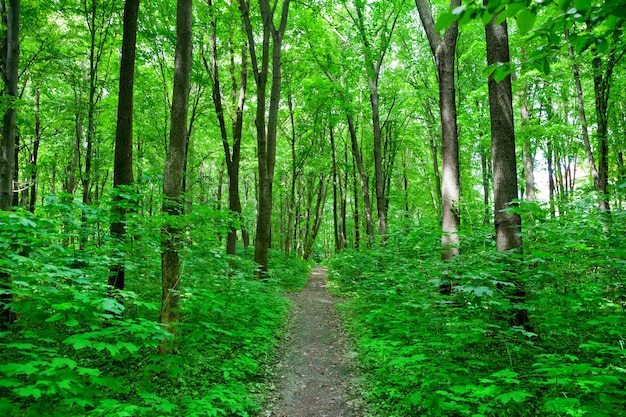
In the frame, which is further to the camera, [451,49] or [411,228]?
[411,228]

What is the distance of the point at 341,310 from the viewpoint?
9617 millimetres

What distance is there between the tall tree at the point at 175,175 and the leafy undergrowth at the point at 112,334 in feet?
0.68

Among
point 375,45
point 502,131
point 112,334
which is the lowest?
point 112,334

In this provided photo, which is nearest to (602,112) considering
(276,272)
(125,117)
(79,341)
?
(125,117)

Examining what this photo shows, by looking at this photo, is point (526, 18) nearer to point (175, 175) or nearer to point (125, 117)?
point (175, 175)

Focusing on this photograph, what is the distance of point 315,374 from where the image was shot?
211 inches

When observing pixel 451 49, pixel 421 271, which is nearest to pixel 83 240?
pixel 421 271

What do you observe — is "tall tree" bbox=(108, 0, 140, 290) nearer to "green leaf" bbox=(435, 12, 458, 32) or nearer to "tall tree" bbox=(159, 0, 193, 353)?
"tall tree" bbox=(159, 0, 193, 353)

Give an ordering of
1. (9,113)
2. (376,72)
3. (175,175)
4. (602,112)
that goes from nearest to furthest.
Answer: (175,175) → (9,113) → (602,112) → (376,72)

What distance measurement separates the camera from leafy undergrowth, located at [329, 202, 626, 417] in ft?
11.1

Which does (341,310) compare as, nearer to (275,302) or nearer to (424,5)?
(275,302)

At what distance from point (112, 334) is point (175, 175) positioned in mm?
2305

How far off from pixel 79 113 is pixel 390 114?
15093 millimetres

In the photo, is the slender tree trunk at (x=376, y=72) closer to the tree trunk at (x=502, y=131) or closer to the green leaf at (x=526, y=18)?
the tree trunk at (x=502, y=131)
